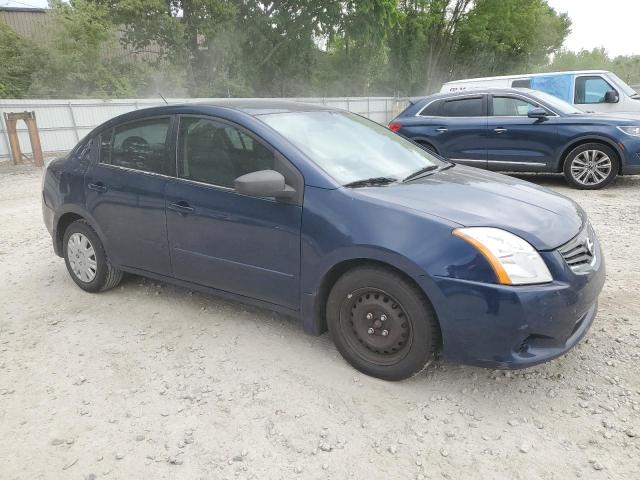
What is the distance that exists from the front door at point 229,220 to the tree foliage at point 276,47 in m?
22.8

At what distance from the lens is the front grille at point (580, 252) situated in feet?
8.45

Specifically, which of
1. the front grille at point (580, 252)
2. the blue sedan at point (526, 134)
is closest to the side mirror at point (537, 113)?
the blue sedan at point (526, 134)

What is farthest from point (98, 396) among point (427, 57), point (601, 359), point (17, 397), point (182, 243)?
point (427, 57)

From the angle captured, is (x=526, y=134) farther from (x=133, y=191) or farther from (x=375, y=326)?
(x=133, y=191)

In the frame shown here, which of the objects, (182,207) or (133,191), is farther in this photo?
(133,191)

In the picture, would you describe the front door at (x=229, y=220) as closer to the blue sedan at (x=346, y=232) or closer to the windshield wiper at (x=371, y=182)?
the blue sedan at (x=346, y=232)

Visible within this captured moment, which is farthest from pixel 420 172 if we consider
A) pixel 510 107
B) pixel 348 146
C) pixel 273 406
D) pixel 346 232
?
pixel 510 107

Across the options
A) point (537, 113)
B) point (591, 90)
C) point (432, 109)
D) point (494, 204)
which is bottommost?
point (494, 204)

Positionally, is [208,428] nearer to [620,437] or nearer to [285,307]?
[285,307]

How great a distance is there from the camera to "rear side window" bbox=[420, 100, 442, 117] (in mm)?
8672

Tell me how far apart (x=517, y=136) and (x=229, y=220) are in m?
6.14

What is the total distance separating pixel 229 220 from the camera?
3193 millimetres

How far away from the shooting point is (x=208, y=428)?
2.54 meters

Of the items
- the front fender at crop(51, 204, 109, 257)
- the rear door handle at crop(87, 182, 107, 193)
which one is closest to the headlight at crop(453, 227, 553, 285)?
the rear door handle at crop(87, 182, 107, 193)
